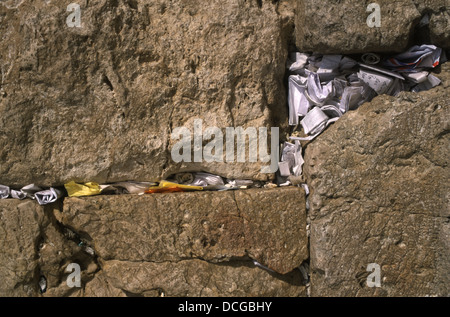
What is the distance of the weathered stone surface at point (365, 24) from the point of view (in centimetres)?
205

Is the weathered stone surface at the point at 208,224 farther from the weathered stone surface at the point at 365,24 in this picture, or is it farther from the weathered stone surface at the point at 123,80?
the weathered stone surface at the point at 365,24

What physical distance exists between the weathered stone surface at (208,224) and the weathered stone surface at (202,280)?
6cm

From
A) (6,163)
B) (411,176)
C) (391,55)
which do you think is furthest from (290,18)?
(6,163)

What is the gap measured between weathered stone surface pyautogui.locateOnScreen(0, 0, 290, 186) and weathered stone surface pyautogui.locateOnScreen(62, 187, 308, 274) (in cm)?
17

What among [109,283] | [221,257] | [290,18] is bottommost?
[109,283]

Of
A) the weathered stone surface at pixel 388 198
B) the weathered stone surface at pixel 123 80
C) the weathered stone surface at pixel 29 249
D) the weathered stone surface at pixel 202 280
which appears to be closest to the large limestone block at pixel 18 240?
the weathered stone surface at pixel 29 249

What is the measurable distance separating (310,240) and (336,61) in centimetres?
94

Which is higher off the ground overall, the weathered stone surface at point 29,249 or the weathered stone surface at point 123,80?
the weathered stone surface at point 123,80

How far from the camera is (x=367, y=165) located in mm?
2133

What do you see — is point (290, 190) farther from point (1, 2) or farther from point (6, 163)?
point (1, 2)

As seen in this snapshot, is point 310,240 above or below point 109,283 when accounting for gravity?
above

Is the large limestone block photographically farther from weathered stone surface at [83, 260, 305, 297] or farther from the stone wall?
weathered stone surface at [83, 260, 305, 297]

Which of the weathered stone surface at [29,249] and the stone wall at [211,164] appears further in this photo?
the weathered stone surface at [29,249]

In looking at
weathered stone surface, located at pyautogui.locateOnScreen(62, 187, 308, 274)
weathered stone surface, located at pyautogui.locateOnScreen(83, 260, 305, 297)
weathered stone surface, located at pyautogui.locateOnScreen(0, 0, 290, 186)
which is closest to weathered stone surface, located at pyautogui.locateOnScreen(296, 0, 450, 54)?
weathered stone surface, located at pyautogui.locateOnScreen(0, 0, 290, 186)
